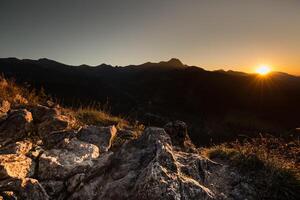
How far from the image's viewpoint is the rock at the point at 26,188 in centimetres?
354

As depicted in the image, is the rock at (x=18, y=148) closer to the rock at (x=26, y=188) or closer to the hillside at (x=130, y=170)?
the hillside at (x=130, y=170)

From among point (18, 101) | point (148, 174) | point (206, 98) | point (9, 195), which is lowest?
point (206, 98)

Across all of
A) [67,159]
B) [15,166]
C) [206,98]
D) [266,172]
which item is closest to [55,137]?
[67,159]

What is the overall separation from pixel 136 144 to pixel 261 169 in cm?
218

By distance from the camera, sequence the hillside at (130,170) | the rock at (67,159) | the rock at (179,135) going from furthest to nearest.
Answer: the rock at (179,135), the rock at (67,159), the hillside at (130,170)

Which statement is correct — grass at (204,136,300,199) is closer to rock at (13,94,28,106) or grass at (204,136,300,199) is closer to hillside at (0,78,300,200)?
hillside at (0,78,300,200)

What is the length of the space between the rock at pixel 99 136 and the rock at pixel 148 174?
→ 0.98 m

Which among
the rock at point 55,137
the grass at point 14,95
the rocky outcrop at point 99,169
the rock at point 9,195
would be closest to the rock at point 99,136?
the rocky outcrop at point 99,169

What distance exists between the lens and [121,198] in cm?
345

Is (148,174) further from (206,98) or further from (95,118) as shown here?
(206,98)

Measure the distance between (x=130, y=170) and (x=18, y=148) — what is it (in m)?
2.21

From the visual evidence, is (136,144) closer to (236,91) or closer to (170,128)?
(170,128)

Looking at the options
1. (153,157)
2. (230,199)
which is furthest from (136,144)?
(230,199)

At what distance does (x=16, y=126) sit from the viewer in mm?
5438
